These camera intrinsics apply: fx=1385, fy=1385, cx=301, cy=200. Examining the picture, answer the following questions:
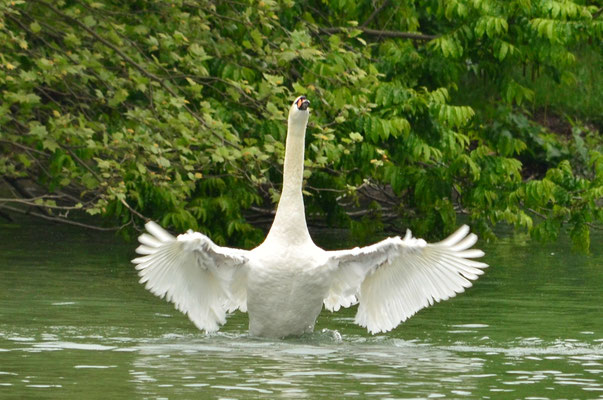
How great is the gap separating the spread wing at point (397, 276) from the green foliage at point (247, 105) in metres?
4.37

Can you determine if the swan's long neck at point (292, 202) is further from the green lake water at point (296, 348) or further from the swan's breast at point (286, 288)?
the green lake water at point (296, 348)

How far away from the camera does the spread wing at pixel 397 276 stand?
11109 millimetres

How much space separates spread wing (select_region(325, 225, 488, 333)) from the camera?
11.1 meters

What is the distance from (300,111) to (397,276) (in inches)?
63.9

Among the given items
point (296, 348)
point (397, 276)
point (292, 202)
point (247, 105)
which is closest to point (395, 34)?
point (247, 105)

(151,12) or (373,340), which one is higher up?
(151,12)

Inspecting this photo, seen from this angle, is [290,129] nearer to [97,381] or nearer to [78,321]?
[78,321]

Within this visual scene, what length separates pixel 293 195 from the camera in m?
11.4

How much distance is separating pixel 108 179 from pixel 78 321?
14.1 feet

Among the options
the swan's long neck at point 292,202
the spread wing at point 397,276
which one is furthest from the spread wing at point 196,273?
the spread wing at point 397,276

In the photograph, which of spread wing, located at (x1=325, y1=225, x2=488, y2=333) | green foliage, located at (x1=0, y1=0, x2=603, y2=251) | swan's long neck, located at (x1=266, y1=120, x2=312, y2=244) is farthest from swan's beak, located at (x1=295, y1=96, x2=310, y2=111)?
green foliage, located at (x1=0, y1=0, x2=603, y2=251)

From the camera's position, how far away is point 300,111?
462 inches

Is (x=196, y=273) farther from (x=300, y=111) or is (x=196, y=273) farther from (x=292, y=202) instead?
(x=300, y=111)

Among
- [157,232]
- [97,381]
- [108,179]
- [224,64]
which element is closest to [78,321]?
[157,232]
